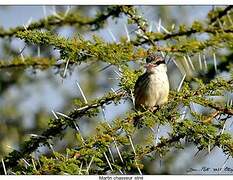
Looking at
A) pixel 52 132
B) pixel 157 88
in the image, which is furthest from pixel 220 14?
pixel 52 132

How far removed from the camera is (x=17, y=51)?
1598 mm

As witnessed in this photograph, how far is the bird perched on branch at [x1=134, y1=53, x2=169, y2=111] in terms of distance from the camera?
1.48 m

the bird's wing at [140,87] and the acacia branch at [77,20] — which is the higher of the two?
the acacia branch at [77,20]

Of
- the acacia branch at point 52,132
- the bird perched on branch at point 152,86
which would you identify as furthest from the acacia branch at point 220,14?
the acacia branch at point 52,132

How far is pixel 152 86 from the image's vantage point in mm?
1613

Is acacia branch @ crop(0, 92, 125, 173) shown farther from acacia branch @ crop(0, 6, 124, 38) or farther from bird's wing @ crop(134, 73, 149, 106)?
acacia branch @ crop(0, 6, 124, 38)

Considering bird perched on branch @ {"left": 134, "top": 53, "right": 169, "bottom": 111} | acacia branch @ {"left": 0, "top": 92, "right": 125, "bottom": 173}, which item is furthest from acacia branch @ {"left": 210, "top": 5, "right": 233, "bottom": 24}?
acacia branch @ {"left": 0, "top": 92, "right": 125, "bottom": 173}

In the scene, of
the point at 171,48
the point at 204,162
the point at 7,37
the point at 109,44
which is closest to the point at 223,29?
the point at 171,48

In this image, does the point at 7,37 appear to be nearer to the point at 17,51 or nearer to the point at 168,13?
the point at 17,51

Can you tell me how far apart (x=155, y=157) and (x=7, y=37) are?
17.9 inches

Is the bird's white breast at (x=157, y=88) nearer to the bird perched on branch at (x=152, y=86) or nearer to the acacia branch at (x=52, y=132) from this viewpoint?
the bird perched on branch at (x=152, y=86)

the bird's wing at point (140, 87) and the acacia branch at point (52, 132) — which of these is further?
the bird's wing at point (140, 87)

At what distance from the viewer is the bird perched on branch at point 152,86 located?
4.87ft

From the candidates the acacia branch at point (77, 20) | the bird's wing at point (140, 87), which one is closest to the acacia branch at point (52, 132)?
the bird's wing at point (140, 87)
